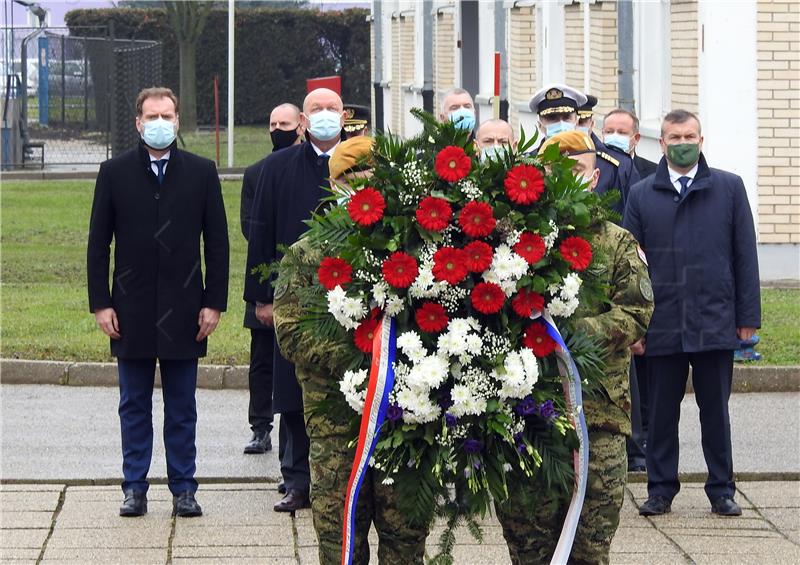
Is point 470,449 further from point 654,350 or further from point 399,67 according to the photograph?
point 399,67

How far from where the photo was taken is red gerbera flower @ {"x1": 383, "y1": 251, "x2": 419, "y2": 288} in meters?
4.74

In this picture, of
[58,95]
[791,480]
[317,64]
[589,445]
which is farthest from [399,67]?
[589,445]

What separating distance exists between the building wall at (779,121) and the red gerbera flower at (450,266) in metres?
10.5

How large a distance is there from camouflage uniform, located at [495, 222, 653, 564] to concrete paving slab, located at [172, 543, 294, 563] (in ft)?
6.27

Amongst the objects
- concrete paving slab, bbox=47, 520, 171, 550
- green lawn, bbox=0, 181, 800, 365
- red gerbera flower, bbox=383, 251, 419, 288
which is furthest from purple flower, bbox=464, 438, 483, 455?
green lawn, bbox=0, 181, 800, 365

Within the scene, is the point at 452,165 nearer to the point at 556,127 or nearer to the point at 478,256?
the point at 478,256

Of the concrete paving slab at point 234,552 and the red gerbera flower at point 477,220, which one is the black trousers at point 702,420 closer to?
the concrete paving slab at point 234,552

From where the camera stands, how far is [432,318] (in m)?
4.76

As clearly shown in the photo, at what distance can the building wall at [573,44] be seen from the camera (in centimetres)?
2045

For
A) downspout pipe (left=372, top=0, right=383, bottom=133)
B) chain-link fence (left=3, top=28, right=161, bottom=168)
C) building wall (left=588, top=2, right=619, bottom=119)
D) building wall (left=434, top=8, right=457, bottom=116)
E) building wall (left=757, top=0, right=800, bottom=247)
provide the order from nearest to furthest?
building wall (left=757, top=0, right=800, bottom=247)
building wall (left=588, top=2, right=619, bottom=119)
building wall (left=434, top=8, right=457, bottom=116)
chain-link fence (left=3, top=28, right=161, bottom=168)
downspout pipe (left=372, top=0, right=383, bottom=133)

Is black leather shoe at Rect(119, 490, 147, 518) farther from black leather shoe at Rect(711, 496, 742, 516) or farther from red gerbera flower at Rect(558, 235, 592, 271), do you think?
red gerbera flower at Rect(558, 235, 592, 271)

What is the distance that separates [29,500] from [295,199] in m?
2.03

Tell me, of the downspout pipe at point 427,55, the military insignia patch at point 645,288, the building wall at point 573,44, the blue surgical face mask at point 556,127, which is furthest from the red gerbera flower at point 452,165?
the downspout pipe at point 427,55

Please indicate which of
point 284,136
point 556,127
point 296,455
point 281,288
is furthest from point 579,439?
point 284,136
